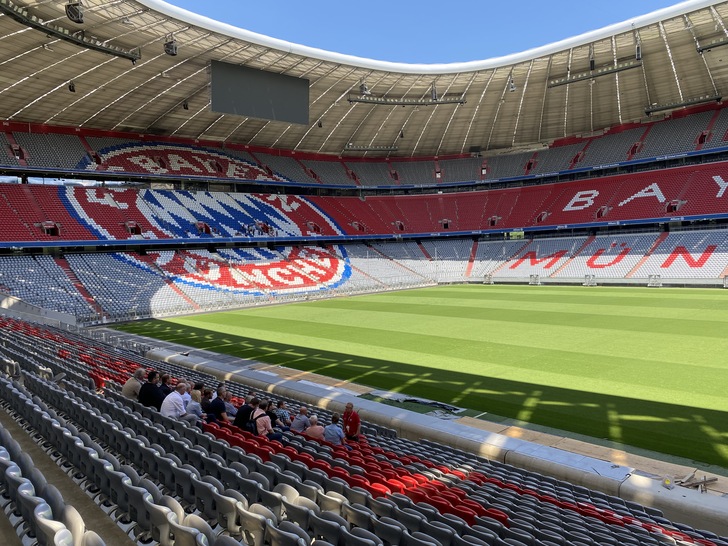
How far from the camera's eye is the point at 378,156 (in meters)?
65.7

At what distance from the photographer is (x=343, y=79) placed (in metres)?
39.3

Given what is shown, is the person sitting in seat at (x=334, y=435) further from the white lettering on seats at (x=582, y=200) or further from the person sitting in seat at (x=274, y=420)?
the white lettering on seats at (x=582, y=200)

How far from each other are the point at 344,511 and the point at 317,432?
12.7ft

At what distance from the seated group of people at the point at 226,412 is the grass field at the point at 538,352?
230 inches

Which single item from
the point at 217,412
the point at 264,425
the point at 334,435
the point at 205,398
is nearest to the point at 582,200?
the point at 334,435

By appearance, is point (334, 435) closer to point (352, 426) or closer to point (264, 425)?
point (352, 426)

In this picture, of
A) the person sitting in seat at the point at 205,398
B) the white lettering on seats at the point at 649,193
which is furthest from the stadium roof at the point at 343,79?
the person sitting in seat at the point at 205,398

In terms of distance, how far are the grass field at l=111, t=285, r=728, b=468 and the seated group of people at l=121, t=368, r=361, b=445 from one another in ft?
19.1

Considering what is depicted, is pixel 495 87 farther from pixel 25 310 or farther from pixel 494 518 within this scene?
pixel 494 518

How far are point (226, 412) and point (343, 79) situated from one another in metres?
34.2

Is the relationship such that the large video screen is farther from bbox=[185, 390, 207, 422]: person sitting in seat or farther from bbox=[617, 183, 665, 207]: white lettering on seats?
bbox=[617, 183, 665, 207]: white lettering on seats

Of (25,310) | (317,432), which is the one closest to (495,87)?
(25,310)

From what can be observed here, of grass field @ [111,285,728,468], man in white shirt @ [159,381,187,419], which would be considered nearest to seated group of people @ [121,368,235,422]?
man in white shirt @ [159,381,187,419]

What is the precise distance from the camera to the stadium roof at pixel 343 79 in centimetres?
2869
